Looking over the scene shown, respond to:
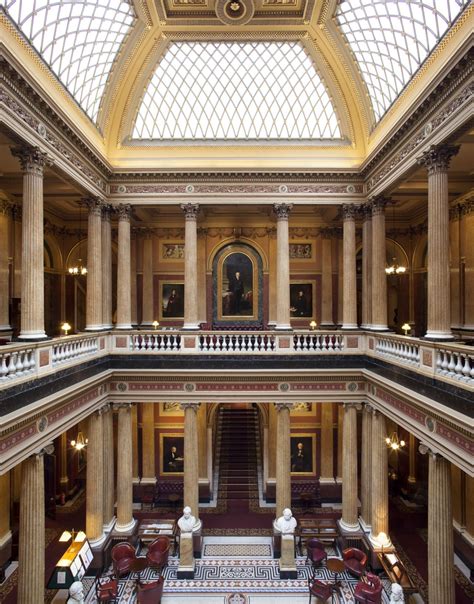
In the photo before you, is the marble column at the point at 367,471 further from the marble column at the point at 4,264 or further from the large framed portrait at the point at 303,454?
the marble column at the point at 4,264

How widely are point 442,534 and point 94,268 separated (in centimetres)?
1062

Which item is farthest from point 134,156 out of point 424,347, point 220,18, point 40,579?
point 40,579

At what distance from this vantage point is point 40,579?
7930 mm

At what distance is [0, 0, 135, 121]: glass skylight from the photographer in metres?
8.16

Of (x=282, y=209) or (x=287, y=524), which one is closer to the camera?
(x=287, y=524)

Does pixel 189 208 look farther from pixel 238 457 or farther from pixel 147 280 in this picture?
pixel 238 457

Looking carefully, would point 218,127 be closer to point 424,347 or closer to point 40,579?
point 424,347

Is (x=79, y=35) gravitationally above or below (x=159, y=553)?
above

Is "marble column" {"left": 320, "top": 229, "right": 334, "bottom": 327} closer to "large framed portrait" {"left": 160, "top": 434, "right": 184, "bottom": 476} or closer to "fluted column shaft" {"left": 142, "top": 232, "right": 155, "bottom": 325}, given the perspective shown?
"fluted column shaft" {"left": 142, "top": 232, "right": 155, "bottom": 325}

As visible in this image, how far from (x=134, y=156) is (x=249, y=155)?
3682mm

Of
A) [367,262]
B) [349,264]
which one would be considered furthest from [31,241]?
[367,262]

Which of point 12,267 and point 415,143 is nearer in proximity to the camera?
point 415,143

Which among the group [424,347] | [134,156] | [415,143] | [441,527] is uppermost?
[134,156]

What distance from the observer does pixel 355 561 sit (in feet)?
34.1
